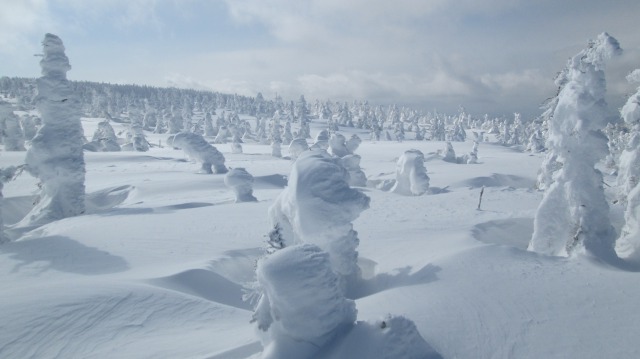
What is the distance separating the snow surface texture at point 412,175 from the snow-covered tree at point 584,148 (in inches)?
776

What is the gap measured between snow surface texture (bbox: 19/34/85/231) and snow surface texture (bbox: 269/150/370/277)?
17420 mm

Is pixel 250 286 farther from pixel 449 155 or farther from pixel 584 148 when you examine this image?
pixel 449 155

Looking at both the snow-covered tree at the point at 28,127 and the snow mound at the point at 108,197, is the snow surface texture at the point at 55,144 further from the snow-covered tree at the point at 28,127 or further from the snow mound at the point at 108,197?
the snow-covered tree at the point at 28,127

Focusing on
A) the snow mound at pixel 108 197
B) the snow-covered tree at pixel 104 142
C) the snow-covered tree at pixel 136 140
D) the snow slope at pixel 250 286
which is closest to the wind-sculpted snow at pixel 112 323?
the snow slope at pixel 250 286

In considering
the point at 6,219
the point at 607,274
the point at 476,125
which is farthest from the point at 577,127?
the point at 476,125

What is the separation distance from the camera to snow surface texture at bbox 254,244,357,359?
20.9 feet

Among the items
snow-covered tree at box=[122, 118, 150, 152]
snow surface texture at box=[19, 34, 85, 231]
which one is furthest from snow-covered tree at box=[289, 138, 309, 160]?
snow-covered tree at box=[122, 118, 150, 152]

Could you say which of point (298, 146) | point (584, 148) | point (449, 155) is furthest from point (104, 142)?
point (584, 148)

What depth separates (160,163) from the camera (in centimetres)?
4628

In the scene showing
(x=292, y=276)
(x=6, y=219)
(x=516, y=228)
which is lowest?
(x=6, y=219)

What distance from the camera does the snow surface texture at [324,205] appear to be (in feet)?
35.0

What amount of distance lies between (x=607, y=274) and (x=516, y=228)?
6.95 m

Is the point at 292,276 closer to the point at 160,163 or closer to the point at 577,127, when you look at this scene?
the point at 577,127

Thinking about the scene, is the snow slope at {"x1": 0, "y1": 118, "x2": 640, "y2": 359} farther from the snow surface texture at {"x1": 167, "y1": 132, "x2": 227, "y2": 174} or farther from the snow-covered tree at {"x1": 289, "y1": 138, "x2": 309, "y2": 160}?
the snow-covered tree at {"x1": 289, "y1": 138, "x2": 309, "y2": 160}
